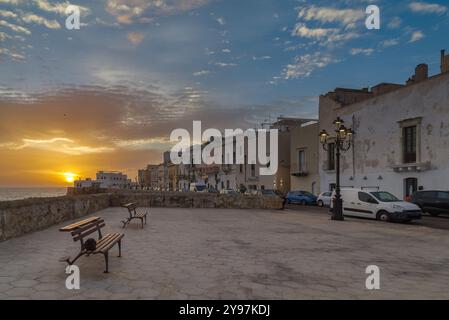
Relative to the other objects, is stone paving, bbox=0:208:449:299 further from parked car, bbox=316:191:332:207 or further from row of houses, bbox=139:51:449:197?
parked car, bbox=316:191:332:207

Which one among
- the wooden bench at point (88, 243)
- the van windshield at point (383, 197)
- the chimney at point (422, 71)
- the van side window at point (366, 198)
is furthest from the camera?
the chimney at point (422, 71)

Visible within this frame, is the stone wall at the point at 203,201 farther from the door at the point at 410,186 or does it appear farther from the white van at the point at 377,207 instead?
the door at the point at 410,186

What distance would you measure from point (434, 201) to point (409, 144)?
6.84 m

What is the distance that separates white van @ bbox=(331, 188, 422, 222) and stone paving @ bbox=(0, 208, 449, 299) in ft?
23.0

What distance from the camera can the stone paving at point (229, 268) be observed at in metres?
5.72

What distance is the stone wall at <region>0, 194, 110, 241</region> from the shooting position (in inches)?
392

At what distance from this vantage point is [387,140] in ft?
105

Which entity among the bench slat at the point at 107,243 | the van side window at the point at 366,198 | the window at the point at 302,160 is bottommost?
the bench slat at the point at 107,243

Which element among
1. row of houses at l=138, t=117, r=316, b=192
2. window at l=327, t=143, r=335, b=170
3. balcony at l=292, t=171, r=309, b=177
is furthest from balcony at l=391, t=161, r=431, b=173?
row of houses at l=138, t=117, r=316, b=192

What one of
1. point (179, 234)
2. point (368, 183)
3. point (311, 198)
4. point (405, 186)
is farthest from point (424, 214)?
point (179, 234)

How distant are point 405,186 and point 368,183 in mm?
4115

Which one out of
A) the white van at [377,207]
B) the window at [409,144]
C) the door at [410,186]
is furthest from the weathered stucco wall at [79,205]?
the window at [409,144]

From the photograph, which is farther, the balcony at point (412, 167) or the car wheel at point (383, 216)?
the balcony at point (412, 167)

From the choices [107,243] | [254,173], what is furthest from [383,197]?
[254,173]
